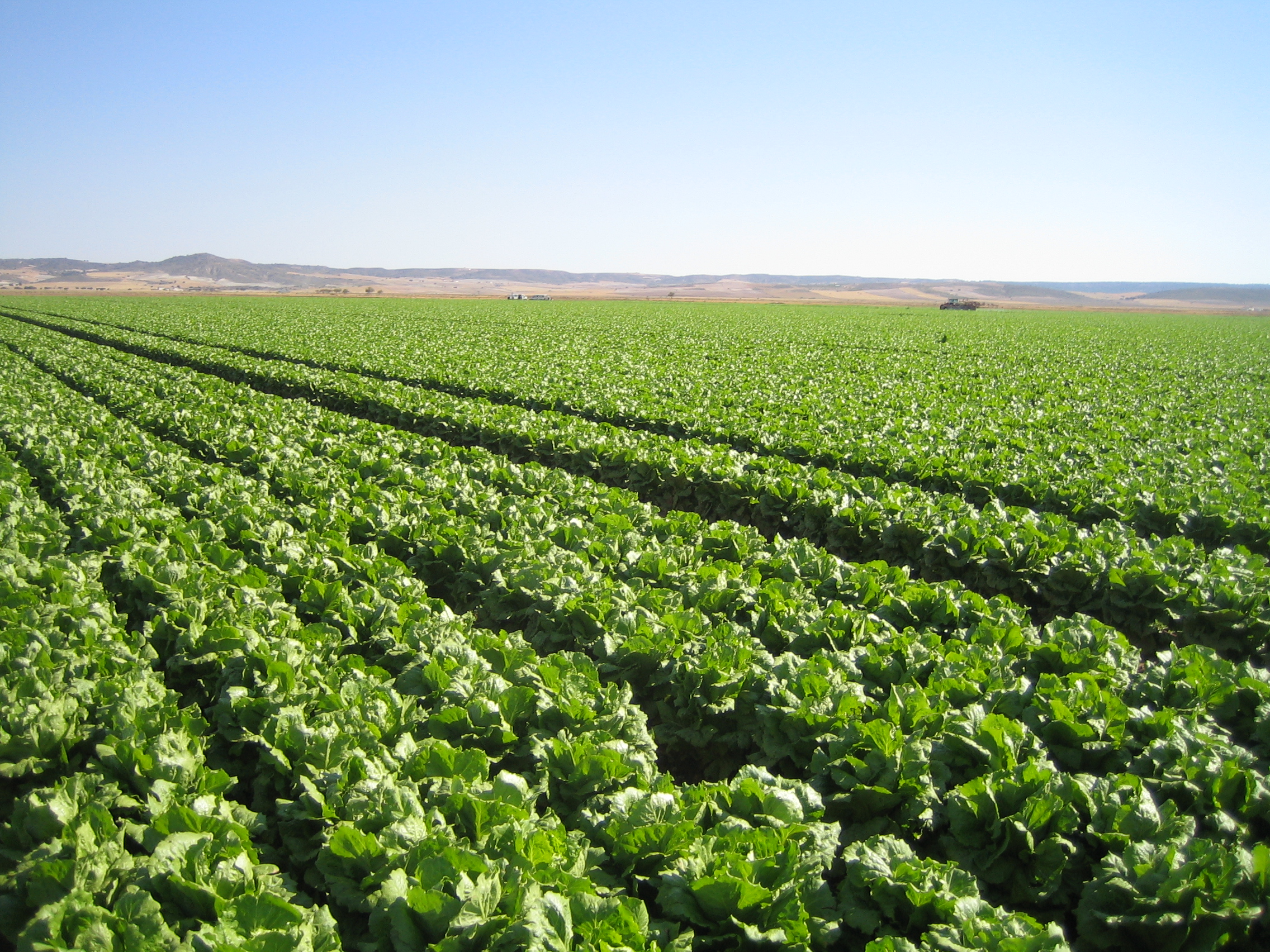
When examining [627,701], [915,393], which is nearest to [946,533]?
[627,701]

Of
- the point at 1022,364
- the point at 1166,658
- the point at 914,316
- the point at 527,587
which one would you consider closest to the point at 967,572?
the point at 1166,658

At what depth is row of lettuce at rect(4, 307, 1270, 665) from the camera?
6441 mm

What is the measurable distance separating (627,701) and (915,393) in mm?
15441

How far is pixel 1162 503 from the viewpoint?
8750mm

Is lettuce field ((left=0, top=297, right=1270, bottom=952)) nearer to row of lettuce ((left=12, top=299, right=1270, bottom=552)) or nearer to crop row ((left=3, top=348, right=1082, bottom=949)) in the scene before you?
crop row ((left=3, top=348, right=1082, bottom=949))

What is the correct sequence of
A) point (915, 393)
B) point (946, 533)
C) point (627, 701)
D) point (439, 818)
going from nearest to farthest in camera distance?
point (439, 818) → point (627, 701) → point (946, 533) → point (915, 393)

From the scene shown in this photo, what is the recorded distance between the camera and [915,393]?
1772 cm

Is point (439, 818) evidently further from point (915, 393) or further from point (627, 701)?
point (915, 393)

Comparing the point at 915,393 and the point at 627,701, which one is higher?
the point at 915,393

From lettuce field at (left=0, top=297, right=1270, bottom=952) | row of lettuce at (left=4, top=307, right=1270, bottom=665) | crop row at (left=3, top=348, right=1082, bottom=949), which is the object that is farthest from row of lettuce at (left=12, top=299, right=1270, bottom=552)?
crop row at (left=3, top=348, right=1082, bottom=949)

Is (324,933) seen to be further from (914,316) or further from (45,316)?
(914,316)

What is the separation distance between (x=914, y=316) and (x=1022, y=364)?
41909mm

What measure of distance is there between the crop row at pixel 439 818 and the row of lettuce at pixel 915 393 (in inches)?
304

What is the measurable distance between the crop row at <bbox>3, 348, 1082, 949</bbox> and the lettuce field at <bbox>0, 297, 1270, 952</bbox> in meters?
0.02
